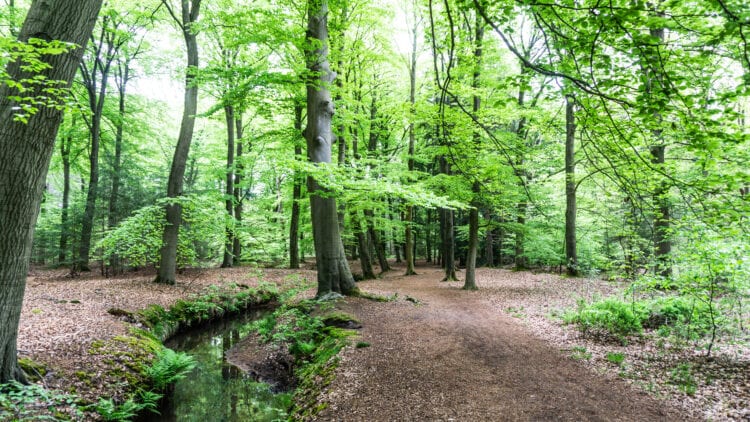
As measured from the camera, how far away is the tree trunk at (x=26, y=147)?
11.7ft

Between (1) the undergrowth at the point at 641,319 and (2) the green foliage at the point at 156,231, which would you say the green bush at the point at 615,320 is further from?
(2) the green foliage at the point at 156,231

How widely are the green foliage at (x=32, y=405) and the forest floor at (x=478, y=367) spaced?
1.53 feet

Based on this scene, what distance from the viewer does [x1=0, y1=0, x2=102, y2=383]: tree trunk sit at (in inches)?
140

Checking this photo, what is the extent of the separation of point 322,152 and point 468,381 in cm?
638

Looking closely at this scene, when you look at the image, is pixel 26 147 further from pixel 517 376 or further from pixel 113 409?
pixel 517 376

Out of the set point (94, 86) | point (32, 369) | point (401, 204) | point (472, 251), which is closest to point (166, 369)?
point (32, 369)

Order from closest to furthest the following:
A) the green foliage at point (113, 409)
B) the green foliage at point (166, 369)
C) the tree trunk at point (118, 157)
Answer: the green foliage at point (113, 409) → the green foliage at point (166, 369) → the tree trunk at point (118, 157)

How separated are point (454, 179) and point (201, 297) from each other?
876 cm

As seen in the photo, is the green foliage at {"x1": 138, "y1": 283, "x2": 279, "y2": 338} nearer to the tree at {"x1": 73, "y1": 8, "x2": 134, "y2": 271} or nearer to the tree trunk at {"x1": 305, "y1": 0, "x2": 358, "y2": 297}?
the tree trunk at {"x1": 305, "y1": 0, "x2": 358, "y2": 297}

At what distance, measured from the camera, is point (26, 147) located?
3.66 meters

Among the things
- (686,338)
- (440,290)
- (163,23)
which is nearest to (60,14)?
(686,338)

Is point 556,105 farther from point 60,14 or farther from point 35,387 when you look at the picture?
point 35,387

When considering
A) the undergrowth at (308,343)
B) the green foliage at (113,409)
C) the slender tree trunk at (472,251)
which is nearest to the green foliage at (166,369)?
the green foliage at (113,409)

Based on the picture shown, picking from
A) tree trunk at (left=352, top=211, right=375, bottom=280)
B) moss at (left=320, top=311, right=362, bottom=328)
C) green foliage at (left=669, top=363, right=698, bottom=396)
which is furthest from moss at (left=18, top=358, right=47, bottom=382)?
tree trunk at (left=352, top=211, right=375, bottom=280)
